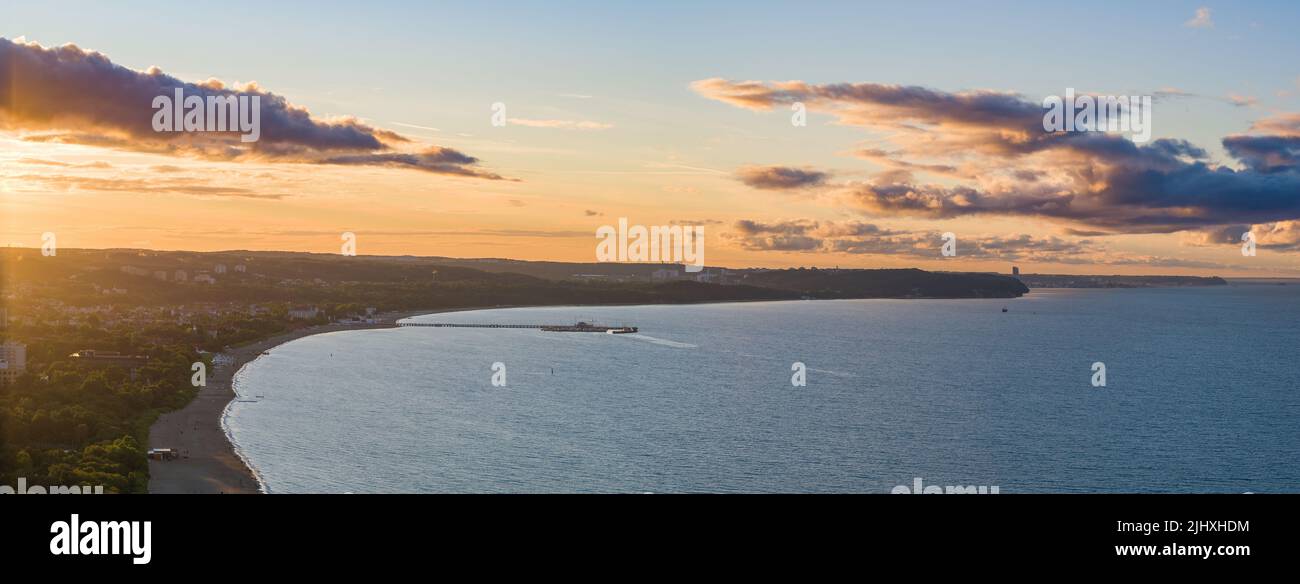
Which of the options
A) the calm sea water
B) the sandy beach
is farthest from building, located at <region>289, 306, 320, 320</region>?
the sandy beach

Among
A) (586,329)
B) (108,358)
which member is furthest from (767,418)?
(586,329)

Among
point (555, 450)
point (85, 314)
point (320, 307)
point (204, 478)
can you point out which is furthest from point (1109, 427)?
point (320, 307)

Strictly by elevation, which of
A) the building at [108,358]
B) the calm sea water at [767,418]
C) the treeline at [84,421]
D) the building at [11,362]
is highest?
the building at [11,362]

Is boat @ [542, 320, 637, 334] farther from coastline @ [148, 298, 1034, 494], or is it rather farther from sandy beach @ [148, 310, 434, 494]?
sandy beach @ [148, 310, 434, 494]

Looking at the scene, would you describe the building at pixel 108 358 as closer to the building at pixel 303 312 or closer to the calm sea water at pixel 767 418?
the calm sea water at pixel 767 418

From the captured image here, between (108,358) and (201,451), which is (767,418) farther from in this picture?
(108,358)

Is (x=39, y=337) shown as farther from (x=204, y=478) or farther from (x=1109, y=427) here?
(x=1109, y=427)

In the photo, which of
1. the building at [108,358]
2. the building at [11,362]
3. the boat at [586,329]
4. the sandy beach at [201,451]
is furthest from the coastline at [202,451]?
the boat at [586,329]
